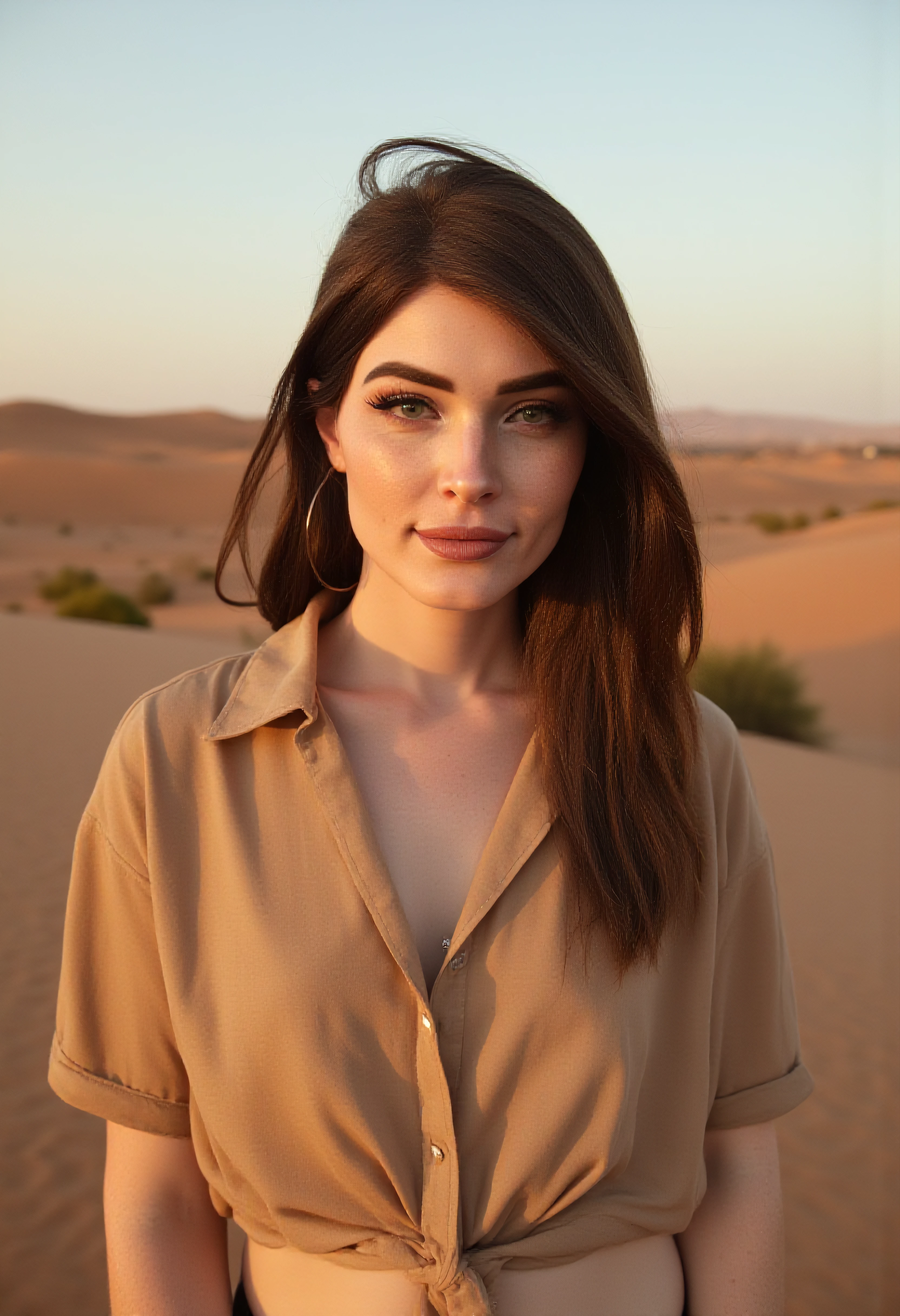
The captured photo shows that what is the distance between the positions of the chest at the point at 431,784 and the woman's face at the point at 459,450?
27cm

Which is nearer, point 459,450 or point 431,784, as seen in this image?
point 459,450

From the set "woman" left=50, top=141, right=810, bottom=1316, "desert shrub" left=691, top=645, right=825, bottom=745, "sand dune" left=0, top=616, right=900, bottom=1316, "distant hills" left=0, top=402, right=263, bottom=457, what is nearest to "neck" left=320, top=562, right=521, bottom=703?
"woman" left=50, top=141, right=810, bottom=1316

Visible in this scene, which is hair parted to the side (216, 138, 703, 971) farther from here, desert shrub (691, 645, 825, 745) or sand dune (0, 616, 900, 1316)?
desert shrub (691, 645, 825, 745)

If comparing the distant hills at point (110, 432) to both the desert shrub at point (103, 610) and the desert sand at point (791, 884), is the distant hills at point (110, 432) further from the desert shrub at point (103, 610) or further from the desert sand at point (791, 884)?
the desert sand at point (791, 884)

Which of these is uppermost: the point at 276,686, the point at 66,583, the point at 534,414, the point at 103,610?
the point at 534,414

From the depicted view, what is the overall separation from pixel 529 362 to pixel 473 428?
0.44 feet

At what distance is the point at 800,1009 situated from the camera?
21.3 feet

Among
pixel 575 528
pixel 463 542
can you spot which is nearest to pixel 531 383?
pixel 463 542

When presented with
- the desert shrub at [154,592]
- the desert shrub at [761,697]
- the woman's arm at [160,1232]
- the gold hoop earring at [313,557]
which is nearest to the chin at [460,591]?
the gold hoop earring at [313,557]

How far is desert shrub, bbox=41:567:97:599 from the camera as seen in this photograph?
3014 cm

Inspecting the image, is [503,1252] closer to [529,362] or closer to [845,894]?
[529,362]

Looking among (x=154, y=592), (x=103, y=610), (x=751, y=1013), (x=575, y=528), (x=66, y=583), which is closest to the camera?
(x=751, y=1013)

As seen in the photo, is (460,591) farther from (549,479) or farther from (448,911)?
(448,911)

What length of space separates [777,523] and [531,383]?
127 ft
